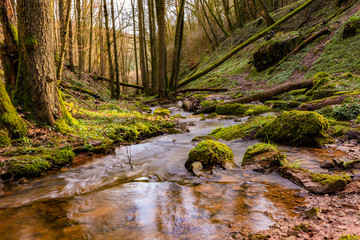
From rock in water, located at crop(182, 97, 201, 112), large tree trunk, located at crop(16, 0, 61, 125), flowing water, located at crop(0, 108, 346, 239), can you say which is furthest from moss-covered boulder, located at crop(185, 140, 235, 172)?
rock in water, located at crop(182, 97, 201, 112)

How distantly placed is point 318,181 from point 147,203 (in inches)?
91.6

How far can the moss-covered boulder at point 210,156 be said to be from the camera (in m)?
4.13

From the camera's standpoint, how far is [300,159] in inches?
164

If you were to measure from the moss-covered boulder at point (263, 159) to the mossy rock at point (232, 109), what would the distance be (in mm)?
6021

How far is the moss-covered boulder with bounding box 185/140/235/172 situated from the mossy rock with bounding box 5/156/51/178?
2760mm

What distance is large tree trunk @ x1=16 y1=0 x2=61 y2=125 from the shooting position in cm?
509

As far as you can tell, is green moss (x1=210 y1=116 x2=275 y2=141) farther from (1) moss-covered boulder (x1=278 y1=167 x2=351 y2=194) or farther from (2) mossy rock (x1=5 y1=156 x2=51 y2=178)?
(2) mossy rock (x1=5 y1=156 x2=51 y2=178)

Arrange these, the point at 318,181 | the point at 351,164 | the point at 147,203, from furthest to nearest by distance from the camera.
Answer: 1. the point at 351,164
2. the point at 147,203
3. the point at 318,181

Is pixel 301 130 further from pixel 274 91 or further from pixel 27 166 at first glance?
pixel 274 91

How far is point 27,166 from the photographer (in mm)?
3945

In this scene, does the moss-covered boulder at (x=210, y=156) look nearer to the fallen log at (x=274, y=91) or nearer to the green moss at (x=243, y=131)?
the green moss at (x=243, y=131)

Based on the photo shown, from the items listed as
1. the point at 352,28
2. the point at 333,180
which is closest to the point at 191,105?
the point at 333,180

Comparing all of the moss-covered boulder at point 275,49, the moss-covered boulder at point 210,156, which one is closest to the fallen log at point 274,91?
the moss-covered boulder at point 275,49

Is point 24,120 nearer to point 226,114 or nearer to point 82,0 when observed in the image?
point 226,114
